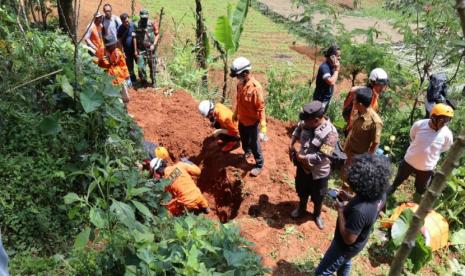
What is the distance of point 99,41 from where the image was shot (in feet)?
24.9

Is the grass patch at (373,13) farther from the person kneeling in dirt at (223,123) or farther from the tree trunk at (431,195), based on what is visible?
the tree trunk at (431,195)

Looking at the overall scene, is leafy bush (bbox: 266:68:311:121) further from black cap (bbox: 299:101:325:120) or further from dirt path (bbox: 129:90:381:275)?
black cap (bbox: 299:101:325:120)

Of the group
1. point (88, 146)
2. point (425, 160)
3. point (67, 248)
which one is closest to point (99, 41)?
point (88, 146)

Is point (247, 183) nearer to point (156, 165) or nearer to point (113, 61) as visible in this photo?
point (156, 165)

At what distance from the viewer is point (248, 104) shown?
533cm

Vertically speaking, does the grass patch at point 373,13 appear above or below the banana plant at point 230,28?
below

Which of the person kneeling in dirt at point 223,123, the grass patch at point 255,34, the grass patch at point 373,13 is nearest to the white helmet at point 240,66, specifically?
the person kneeling in dirt at point 223,123

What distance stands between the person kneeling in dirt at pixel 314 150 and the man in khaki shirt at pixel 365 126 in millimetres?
445

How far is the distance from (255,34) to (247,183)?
12.6 metres

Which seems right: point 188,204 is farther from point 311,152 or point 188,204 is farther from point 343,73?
point 343,73

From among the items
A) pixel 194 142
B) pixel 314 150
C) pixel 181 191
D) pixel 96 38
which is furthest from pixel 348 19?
pixel 314 150

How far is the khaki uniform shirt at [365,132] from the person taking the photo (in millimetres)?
4750

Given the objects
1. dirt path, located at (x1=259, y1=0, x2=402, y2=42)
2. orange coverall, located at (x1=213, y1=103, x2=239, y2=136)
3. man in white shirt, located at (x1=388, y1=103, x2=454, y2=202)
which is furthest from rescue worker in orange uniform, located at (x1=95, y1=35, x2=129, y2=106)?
dirt path, located at (x1=259, y1=0, x2=402, y2=42)

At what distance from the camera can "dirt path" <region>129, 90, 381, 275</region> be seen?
4.77 meters
